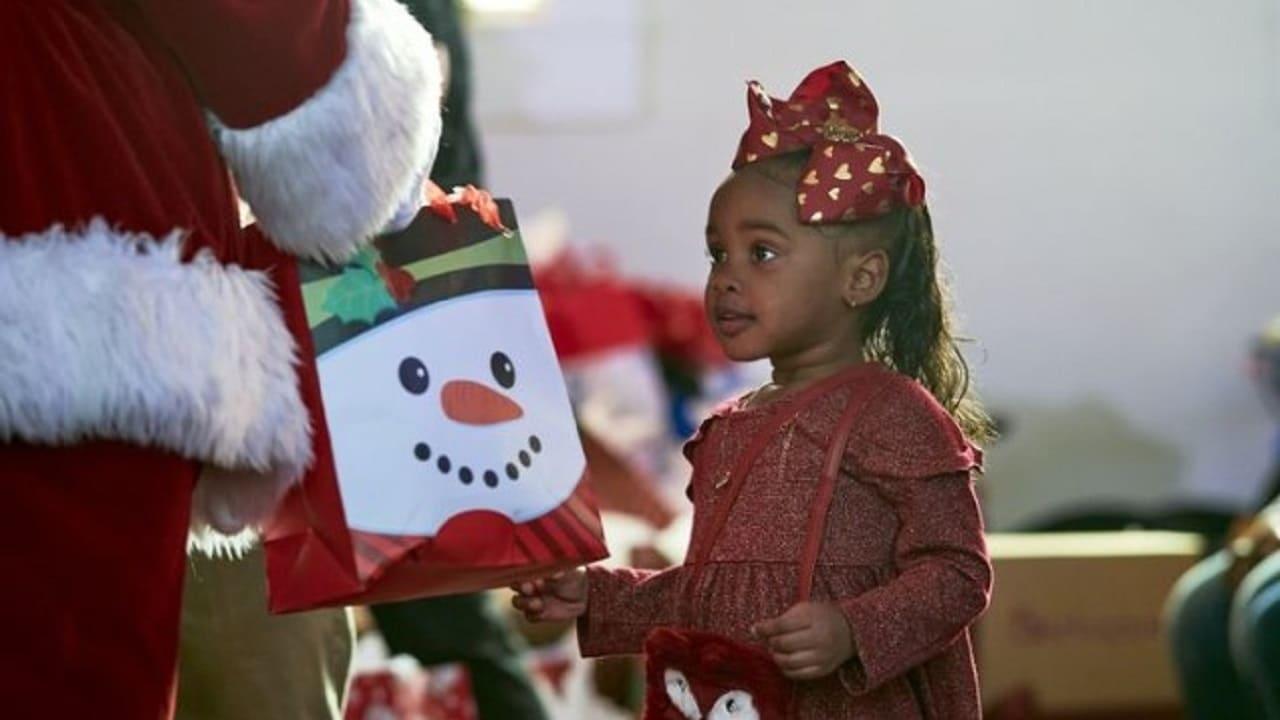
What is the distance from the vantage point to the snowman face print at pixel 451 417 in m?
1.72

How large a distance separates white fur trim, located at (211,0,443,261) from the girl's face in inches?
11.7

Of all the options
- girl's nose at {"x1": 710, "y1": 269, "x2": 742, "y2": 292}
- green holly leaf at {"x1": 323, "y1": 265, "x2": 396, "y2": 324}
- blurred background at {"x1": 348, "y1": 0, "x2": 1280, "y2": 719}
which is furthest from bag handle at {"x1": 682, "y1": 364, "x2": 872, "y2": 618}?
blurred background at {"x1": 348, "y1": 0, "x2": 1280, "y2": 719}

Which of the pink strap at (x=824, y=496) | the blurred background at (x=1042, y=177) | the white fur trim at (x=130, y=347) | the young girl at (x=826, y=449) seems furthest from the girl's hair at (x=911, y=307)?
the blurred background at (x=1042, y=177)

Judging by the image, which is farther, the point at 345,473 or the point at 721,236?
the point at 721,236

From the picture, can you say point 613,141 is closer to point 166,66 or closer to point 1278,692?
point 1278,692

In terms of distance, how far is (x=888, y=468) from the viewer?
6.02 feet

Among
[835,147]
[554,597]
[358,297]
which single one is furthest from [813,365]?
[358,297]

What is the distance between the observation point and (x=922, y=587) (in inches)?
70.7

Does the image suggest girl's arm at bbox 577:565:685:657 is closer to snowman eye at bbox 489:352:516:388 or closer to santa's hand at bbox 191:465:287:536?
snowman eye at bbox 489:352:516:388

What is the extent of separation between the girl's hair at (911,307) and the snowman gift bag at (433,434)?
27 cm

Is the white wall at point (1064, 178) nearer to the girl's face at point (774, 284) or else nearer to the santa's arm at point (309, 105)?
the girl's face at point (774, 284)

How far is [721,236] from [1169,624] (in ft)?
4.71

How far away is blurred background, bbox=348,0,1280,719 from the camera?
5645 millimetres

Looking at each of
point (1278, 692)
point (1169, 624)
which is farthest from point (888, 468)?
point (1169, 624)
